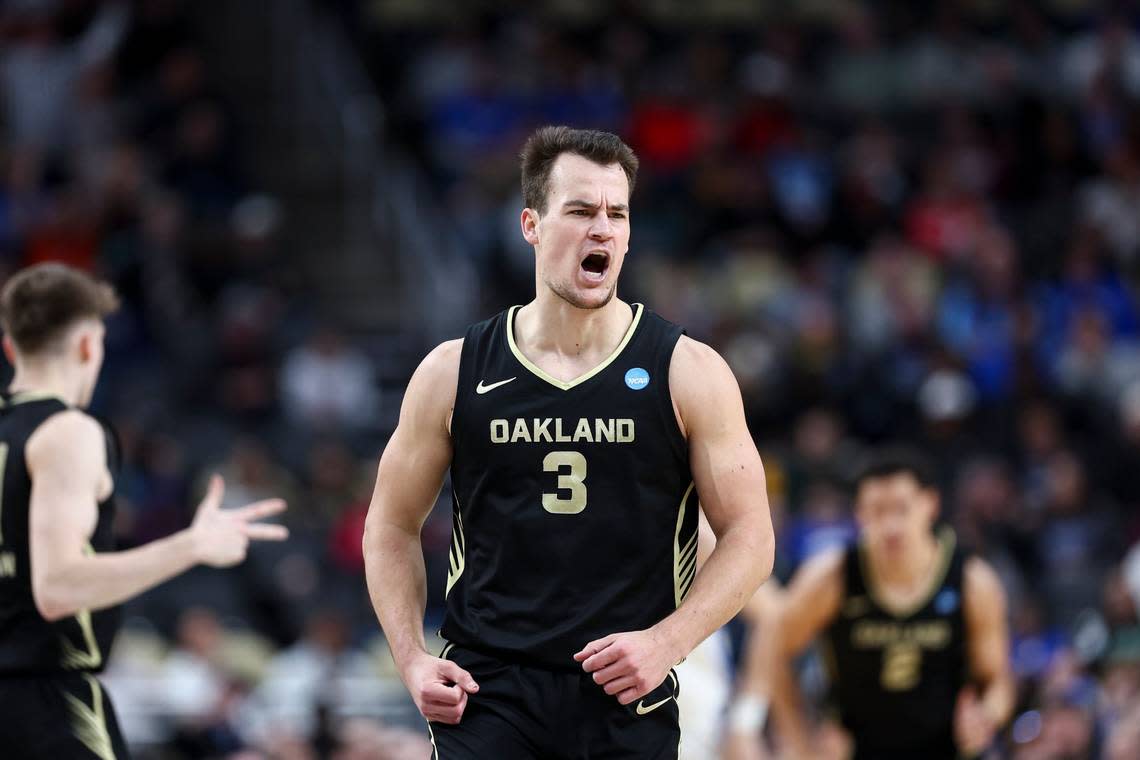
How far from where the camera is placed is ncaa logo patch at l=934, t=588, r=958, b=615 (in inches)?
328

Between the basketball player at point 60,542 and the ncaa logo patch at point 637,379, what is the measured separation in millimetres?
1507

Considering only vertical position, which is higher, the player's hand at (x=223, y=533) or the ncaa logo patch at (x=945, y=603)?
the player's hand at (x=223, y=533)

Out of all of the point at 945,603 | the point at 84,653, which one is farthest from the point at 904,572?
the point at 84,653

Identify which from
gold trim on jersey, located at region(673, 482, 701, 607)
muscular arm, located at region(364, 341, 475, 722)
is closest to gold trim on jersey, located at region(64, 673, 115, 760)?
muscular arm, located at region(364, 341, 475, 722)

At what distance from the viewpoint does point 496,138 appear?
18.7 meters

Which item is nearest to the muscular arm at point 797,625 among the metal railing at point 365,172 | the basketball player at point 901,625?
the basketball player at point 901,625

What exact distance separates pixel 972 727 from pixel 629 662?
132 inches

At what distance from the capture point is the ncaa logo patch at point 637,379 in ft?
17.8

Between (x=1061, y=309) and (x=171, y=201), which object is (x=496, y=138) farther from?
(x=1061, y=309)

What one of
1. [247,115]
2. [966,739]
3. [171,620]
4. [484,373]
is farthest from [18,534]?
[247,115]

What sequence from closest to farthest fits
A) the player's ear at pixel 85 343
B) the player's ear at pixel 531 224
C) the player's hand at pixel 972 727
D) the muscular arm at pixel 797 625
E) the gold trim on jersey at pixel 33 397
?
1. the player's ear at pixel 531 224
2. the gold trim on jersey at pixel 33 397
3. the player's ear at pixel 85 343
4. the player's hand at pixel 972 727
5. the muscular arm at pixel 797 625

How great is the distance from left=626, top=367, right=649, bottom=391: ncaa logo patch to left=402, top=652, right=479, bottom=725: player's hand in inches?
39.4

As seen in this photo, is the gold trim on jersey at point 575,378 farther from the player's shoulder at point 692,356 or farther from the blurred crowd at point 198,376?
the blurred crowd at point 198,376

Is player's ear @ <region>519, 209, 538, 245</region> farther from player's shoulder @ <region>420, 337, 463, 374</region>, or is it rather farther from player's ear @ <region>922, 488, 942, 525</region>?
player's ear @ <region>922, 488, 942, 525</region>
